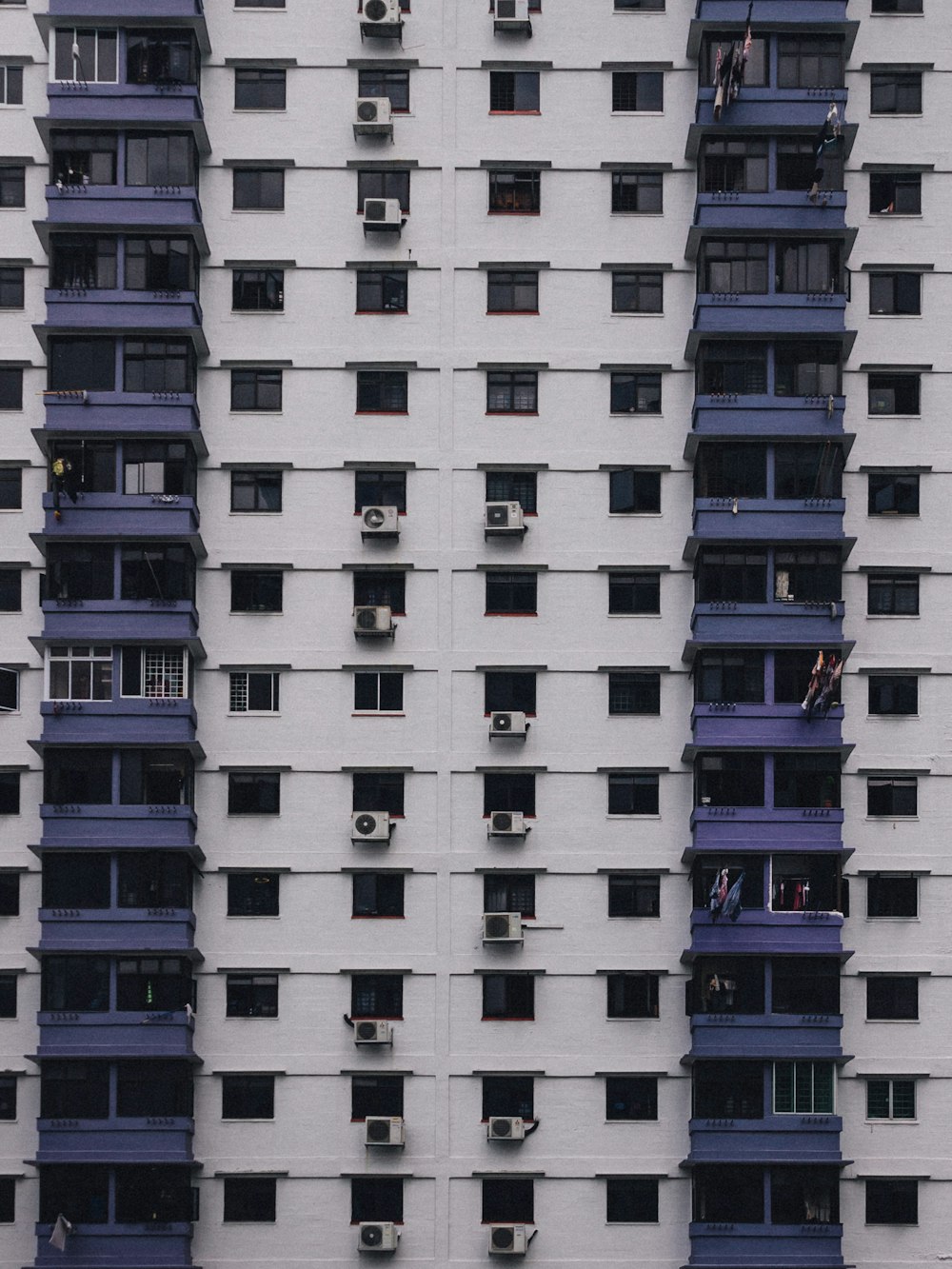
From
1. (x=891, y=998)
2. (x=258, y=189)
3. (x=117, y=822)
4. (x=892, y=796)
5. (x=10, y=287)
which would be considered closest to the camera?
(x=117, y=822)

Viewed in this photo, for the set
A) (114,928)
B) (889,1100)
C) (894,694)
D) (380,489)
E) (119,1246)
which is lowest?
(119,1246)

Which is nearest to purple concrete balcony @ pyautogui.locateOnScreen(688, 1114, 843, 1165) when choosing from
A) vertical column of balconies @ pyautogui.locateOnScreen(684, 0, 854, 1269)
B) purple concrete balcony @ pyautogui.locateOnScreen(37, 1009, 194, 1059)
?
vertical column of balconies @ pyautogui.locateOnScreen(684, 0, 854, 1269)

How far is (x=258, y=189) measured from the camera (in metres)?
47.4

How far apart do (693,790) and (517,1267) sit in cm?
1211

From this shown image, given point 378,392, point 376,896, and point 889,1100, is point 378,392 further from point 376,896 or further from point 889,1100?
point 889,1100

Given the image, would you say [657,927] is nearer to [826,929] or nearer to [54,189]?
[826,929]

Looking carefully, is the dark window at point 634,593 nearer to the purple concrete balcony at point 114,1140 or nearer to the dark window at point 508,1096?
the dark window at point 508,1096

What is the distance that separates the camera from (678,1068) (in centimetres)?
4503

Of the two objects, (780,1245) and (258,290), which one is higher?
(258,290)

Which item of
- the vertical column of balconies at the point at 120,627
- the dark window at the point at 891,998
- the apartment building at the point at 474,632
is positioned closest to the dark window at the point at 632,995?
the apartment building at the point at 474,632

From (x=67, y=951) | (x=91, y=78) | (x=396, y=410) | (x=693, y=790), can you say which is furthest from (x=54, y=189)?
(x=693, y=790)

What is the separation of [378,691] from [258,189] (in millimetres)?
13050

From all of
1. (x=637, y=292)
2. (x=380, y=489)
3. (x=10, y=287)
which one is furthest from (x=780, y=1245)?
(x=10, y=287)

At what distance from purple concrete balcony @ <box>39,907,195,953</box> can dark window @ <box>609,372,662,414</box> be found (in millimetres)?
16430
